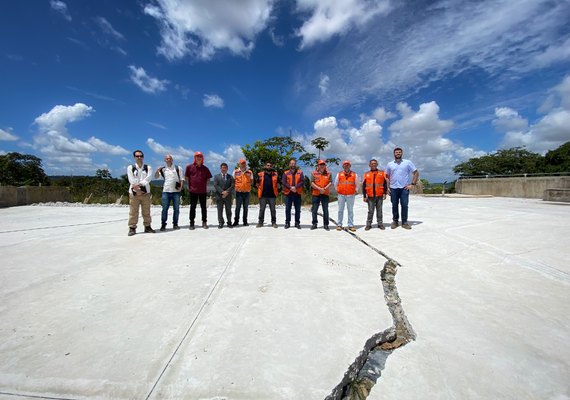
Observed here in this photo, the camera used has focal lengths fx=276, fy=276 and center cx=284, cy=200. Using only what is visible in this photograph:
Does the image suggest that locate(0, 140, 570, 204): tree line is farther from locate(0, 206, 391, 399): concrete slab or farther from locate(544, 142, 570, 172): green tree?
locate(0, 206, 391, 399): concrete slab

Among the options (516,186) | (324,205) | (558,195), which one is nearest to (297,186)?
(324,205)

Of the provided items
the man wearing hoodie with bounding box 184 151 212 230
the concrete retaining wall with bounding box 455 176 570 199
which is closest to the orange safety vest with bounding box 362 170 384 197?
the man wearing hoodie with bounding box 184 151 212 230

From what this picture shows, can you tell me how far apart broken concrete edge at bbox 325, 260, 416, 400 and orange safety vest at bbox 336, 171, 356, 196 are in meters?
3.52

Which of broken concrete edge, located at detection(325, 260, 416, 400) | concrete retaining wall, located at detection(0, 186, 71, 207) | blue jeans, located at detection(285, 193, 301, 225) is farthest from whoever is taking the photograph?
concrete retaining wall, located at detection(0, 186, 71, 207)

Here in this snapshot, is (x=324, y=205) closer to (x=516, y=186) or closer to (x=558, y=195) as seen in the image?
(x=558, y=195)

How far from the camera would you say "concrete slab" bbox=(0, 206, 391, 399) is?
4.75 ft

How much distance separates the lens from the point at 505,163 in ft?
149

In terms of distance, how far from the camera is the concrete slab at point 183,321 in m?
1.45

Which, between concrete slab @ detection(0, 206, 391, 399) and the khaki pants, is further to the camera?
the khaki pants

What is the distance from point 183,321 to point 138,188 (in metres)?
4.12

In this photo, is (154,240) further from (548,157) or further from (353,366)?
(548,157)

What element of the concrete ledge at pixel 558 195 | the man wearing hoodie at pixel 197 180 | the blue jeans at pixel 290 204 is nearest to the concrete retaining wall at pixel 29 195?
the man wearing hoodie at pixel 197 180

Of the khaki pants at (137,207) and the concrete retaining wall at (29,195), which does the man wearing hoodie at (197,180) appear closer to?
the khaki pants at (137,207)

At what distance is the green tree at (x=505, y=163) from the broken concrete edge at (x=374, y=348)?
50.7m
